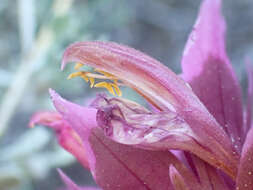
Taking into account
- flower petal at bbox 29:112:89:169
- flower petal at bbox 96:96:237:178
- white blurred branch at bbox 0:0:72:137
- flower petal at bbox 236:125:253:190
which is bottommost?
flower petal at bbox 236:125:253:190

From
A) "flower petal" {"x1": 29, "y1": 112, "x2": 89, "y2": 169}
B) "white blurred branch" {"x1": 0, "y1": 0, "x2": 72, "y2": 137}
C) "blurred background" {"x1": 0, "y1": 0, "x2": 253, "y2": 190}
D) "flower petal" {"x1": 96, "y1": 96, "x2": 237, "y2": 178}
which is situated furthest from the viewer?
"blurred background" {"x1": 0, "y1": 0, "x2": 253, "y2": 190}

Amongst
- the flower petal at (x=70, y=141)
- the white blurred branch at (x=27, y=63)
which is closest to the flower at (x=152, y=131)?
the flower petal at (x=70, y=141)

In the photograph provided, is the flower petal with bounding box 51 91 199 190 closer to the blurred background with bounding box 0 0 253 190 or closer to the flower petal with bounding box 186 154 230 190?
the flower petal with bounding box 186 154 230 190

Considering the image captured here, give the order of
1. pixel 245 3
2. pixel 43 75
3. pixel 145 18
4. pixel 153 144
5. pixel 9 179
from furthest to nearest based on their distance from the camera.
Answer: pixel 145 18 < pixel 245 3 < pixel 43 75 < pixel 9 179 < pixel 153 144

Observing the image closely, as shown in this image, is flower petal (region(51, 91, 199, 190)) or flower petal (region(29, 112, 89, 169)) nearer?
flower petal (region(51, 91, 199, 190))

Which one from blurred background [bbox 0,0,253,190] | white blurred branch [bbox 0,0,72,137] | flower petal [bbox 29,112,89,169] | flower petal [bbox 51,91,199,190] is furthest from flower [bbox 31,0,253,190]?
white blurred branch [bbox 0,0,72,137]

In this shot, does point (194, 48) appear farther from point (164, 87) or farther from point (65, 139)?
point (65, 139)

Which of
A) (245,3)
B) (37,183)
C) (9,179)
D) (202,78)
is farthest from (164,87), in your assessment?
(245,3)
